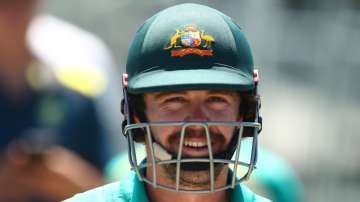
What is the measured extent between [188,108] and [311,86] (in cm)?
441

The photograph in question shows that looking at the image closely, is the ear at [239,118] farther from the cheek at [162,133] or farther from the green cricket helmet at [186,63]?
the cheek at [162,133]

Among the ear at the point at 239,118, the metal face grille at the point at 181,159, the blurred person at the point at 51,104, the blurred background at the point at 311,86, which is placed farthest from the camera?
the blurred background at the point at 311,86

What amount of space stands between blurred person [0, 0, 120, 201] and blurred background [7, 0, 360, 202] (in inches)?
135

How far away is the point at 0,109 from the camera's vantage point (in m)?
4.49

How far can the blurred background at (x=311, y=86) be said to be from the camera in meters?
8.20

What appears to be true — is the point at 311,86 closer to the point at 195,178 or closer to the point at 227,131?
the point at 227,131

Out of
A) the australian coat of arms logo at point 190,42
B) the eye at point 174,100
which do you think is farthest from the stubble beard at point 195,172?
the australian coat of arms logo at point 190,42

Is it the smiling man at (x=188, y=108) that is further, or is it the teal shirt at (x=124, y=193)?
the teal shirt at (x=124, y=193)

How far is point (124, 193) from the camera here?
13.3ft

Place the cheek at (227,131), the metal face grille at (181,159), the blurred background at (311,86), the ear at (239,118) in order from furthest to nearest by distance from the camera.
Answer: the blurred background at (311,86)
the ear at (239,118)
the cheek at (227,131)
the metal face grille at (181,159)

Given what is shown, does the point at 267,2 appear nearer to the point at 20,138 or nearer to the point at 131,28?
the point at 131,28

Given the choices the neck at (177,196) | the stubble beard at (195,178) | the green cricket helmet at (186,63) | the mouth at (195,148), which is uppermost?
the green cricket helmet at (186,63)

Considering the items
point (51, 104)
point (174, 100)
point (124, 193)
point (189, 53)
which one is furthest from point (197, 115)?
point (51, 104)

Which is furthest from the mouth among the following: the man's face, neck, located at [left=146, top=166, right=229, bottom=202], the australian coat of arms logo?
the australian coat of arms logo
